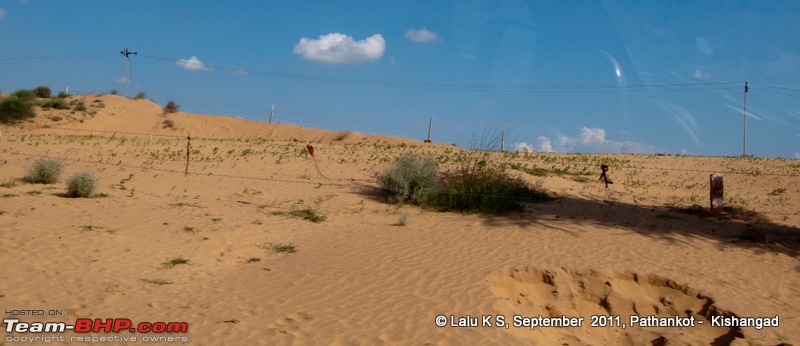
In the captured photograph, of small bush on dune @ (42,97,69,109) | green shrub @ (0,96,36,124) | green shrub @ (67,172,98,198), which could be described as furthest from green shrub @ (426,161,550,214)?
small bush on dune @ (42,97,69,109)

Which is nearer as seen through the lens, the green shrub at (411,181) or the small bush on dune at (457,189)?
the small bush on dune at (457,189)

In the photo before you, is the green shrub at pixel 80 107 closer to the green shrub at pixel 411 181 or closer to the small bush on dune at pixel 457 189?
the small bush on dune at pixel 457 189

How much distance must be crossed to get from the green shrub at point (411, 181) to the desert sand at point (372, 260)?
0.37 metres

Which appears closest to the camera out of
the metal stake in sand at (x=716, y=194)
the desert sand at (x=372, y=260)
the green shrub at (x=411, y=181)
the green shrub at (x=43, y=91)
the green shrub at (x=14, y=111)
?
the desert sand at (x=372, y=260)

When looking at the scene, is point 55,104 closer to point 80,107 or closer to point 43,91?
point 80,107

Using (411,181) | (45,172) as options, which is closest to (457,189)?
(411,181)

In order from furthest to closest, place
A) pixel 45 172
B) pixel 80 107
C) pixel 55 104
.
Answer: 1. pixel 80 107
2. pixel 55 104
3. pixel 45 172

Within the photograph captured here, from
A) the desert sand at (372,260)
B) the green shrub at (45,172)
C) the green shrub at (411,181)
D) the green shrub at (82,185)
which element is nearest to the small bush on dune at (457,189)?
the green shrub at (411,181)

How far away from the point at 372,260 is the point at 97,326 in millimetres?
3997

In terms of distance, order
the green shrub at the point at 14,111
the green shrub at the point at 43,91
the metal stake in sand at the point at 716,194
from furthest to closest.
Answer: the green shrub at the point at 43,91 < the green shrub at the point at 14,111 < the metal stake in sand at the point at 716,194

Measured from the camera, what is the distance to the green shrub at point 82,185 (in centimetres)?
1161

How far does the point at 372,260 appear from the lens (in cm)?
859

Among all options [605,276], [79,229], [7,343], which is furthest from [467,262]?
[79,229]

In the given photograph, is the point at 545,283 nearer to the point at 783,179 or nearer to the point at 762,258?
the point at 762,258
